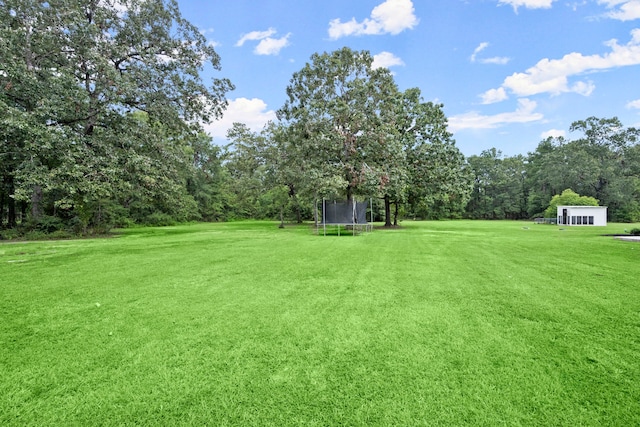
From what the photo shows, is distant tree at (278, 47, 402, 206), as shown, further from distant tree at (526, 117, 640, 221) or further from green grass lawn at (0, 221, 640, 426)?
distant tree at (526, 117, 640, 221)

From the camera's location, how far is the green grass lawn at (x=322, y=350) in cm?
177

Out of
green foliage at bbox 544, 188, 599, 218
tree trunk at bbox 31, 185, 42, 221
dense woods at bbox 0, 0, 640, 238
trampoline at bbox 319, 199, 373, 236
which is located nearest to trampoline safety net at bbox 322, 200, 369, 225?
trampoline at bbox 319, 199, 373, 236

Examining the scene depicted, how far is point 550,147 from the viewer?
49125 mm

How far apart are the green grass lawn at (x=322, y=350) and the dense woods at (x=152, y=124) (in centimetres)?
1032

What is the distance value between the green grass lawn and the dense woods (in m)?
10.3

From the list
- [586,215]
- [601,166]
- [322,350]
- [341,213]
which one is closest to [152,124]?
[341,213]

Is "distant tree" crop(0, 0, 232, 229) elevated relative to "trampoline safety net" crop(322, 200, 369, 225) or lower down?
elevated

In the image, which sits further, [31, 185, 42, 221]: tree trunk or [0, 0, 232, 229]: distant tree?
[31, 185, 42, 221]: tree trunk

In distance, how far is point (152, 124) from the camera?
721 inches

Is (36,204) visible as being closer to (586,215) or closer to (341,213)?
(341,213)

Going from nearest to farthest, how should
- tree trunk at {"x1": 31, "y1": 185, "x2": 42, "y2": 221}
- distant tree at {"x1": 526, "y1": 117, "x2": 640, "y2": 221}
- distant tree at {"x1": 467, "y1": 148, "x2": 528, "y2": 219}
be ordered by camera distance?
tree trunk at {"x1": 31, "y1": 185, "x2": 42, "y2": 221} < distant tree at {"x1": 526, "y1": 117, "x2": 640, "y2": 221} < distant tree at {"x1": 467, "y1": 148, "x2": 528, "y2": 219}

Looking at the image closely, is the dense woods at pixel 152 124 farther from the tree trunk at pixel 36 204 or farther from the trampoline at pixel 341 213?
the trampoline at pixel 341 213

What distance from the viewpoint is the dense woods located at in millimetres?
12430

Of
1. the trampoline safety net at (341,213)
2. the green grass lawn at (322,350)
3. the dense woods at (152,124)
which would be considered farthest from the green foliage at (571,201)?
the green grass lawn at (322,350)
